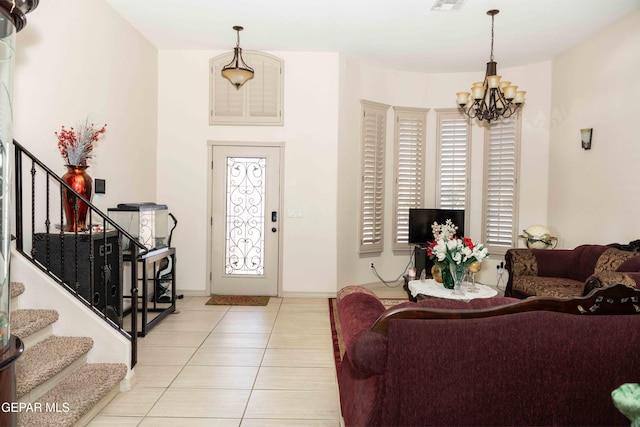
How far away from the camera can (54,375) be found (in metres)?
2.58

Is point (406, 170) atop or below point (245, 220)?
atop

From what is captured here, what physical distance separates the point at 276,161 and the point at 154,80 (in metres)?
1.96

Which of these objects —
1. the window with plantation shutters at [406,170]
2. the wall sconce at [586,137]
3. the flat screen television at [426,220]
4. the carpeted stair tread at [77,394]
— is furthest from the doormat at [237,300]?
the wall sconce at [586,137]

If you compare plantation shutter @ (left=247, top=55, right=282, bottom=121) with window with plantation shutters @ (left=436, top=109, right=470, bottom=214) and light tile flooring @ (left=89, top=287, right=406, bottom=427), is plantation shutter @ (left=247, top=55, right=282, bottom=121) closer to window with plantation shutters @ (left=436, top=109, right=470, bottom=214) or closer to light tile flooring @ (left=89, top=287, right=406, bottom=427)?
window with plantation shutters @ (left=436, top=109, right=470, bottom=214)

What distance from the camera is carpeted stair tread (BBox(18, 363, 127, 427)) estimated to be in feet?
7.61

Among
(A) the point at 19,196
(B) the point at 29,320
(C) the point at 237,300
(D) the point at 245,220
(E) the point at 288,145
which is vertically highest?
(E) the point at 288,145

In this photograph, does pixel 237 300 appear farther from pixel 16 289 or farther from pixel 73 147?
pixel 16 289

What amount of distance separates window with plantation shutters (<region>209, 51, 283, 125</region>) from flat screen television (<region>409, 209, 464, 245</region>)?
2390 millimetres

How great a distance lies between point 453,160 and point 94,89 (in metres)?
4.96

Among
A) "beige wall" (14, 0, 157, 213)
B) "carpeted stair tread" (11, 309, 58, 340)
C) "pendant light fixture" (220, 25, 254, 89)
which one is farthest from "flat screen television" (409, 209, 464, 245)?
"carpeted stair tread" (11, 309, 58, 340)

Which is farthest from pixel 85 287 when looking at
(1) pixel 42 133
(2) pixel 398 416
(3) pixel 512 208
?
(3) pixel 512 208

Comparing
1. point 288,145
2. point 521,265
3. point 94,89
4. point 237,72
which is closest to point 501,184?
point 521,265

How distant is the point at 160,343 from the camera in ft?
13.3

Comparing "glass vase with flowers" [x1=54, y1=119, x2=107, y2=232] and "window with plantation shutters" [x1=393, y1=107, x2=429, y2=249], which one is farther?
"window with plantation shutters" [x1=393, y1=107, x2=429, y2=249]
